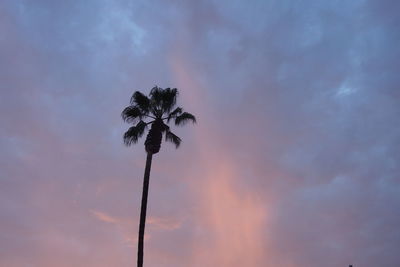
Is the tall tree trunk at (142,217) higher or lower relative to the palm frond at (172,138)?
lower

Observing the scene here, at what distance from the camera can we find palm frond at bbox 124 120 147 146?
30.9 m

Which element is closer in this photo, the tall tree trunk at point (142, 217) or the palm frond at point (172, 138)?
the tall tree trunk at point (142, 217)

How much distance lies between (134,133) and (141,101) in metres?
2.37

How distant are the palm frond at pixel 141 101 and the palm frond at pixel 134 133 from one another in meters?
1.10

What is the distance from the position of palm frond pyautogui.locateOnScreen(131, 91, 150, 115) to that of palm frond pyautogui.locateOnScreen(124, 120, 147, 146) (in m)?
1.10

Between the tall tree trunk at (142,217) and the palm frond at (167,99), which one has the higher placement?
the palm frond at (167,99)

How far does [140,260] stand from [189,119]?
1173cm

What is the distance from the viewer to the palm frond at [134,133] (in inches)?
1216

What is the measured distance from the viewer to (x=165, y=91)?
31641 millimetres

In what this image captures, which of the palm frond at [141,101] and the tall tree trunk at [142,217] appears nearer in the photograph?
the tall tree trunk at [142,217]

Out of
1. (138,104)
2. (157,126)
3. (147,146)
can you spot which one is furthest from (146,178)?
(138,104)

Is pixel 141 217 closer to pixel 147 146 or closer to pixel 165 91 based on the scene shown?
pixel 147 146

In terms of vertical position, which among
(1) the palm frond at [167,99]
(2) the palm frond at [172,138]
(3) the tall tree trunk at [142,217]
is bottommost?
(3) the tall tree trunk at [142,217]

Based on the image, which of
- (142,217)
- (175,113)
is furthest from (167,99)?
(142,217)
